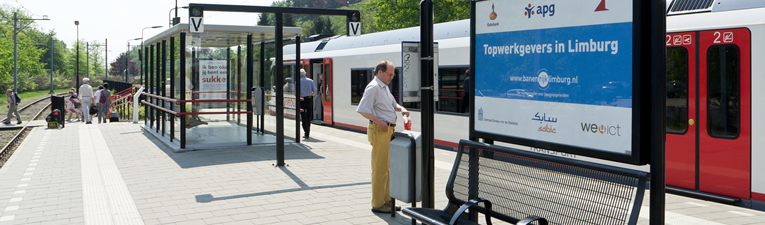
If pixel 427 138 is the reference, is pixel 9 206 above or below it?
below

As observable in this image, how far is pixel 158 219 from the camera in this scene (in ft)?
19.1

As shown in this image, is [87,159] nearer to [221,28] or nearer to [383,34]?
[221,28]

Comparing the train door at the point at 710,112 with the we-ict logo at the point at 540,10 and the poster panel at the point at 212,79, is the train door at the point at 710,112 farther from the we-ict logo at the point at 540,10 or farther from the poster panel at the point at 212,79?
the poster panel at the point at 212,79

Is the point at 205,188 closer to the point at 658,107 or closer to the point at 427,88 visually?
the point at 427,88

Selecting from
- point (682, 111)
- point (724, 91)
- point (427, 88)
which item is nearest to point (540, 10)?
point (427, 88)

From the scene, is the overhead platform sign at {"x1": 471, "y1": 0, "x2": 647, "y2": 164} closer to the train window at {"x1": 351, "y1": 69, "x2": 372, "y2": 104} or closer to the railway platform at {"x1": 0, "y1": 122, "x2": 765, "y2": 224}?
the railway platform at {"x1": 0, "y1": 122, "x2": 765, "y2": 224}

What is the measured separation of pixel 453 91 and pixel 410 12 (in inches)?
1208

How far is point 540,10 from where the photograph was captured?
4.17 meters

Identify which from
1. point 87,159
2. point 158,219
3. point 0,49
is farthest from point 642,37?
point 0,49

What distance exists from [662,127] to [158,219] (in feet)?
14.4

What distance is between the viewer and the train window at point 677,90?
7121 millimetres

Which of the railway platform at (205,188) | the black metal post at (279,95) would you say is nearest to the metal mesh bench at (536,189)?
the railway platform at (205,188)

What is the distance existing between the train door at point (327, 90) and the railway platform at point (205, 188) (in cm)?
504

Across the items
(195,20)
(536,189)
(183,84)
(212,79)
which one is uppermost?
(195,20)
